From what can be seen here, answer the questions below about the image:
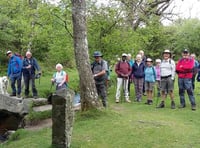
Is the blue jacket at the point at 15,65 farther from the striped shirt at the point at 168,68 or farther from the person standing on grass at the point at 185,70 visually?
the person standing on grass at the point at 185,70

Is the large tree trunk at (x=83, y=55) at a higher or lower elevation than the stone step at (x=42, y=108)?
higher

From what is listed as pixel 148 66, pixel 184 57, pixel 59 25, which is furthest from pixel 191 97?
pixel 59 25

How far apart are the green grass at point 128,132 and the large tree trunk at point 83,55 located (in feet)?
1.11

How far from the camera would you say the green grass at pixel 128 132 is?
816 centimetres

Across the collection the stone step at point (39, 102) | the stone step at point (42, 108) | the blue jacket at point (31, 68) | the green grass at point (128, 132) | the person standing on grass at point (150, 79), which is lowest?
the green grass at point (128, 132)

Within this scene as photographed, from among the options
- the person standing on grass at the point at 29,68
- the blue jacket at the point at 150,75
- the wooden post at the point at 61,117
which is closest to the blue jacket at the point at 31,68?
the person standing on grass at the point at 29,68

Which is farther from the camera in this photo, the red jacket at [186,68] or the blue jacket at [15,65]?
the blue jacket at [15,65]

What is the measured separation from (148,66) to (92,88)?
4.39m

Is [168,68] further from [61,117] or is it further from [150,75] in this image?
[61,117]

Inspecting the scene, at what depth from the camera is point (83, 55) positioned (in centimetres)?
1050

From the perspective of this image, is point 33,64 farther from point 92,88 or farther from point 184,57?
point 184,57

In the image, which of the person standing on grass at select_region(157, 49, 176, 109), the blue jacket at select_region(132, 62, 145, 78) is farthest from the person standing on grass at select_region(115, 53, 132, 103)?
the person standing on grass at select_region(157, 49, 176, 109)

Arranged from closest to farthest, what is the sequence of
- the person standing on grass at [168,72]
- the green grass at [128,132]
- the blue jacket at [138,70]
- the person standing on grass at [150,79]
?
the green grass at [128,132] < the person standing on grass at [168,72] < the person standing on grass at [150,79] < the blue jacket at [138,70]

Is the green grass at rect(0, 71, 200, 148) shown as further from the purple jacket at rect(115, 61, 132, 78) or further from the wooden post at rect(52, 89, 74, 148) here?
the purple jacket at rect(115, 61, 132, 78)
